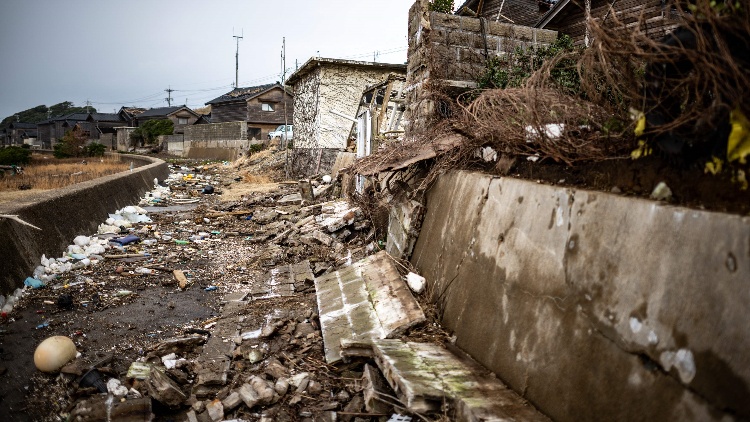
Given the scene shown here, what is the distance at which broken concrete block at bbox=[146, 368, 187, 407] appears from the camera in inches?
109

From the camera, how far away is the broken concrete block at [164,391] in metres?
2.76

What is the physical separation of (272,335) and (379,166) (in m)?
1.87

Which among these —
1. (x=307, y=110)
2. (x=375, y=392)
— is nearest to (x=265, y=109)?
(x=307, y=110)

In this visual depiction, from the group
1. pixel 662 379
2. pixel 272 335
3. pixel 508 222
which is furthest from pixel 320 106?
pixel 662 379

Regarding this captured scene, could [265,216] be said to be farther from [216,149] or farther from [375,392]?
[216,149]

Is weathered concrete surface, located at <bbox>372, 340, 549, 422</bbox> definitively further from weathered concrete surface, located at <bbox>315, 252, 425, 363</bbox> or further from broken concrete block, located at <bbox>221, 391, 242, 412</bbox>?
broken concrete block, located at <bbox>221, 391, 242, 412</bbox>

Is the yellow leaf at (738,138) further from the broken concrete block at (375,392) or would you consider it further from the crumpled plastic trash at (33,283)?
the crumpled plastic trash at (33,283)

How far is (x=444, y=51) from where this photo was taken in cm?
507

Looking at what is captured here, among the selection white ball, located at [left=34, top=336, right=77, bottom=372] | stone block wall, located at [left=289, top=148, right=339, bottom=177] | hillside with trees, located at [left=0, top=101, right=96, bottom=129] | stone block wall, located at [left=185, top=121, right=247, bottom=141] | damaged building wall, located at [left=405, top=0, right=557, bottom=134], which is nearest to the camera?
white ball, located at [left=34, top=336, right=77, bottom=372]

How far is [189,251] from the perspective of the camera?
6.66m

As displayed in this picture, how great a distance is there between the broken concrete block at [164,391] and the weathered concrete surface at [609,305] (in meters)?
1.90

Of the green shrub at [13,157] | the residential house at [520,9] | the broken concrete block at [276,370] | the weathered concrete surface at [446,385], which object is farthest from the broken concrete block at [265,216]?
the green shrub at [13,157]

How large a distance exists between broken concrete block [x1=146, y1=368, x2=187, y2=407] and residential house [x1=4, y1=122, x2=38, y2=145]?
73.6 meters

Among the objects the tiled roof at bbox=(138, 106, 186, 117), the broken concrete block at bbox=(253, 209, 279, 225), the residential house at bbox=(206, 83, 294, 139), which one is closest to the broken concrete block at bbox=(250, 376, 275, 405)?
the broken concrete block at bbox=(253, 209, 279, 225)
